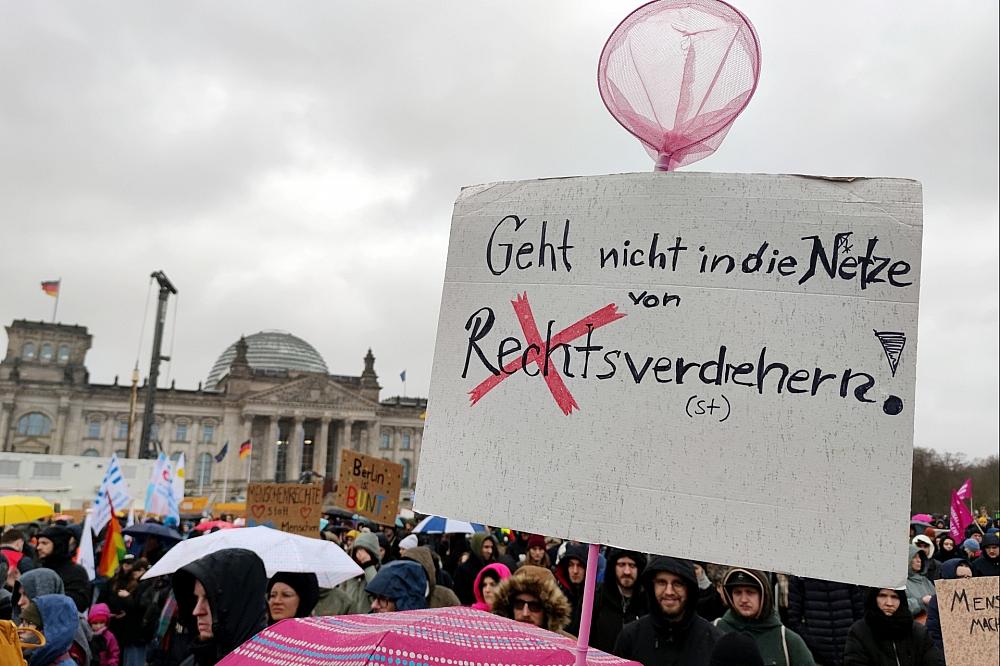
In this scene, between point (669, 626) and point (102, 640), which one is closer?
point (669, 626)

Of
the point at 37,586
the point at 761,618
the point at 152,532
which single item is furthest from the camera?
the point at 152,532

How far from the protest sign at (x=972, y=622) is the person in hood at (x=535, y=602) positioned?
5.29 ft

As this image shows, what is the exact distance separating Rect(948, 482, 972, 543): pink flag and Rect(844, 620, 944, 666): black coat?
10.2 metres

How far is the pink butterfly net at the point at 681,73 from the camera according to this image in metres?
1.85

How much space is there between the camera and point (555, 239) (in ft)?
6.21

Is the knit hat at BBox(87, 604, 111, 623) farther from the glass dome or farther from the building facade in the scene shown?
the glass dome

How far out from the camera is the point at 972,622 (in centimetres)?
224

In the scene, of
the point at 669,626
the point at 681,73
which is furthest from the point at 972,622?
the point at 681,73

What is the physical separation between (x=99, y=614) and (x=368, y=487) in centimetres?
397

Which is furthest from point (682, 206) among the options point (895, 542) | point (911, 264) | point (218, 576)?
point (218, 576)

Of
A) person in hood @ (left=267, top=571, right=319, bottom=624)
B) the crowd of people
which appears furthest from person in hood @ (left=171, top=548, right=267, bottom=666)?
person in hood @ (left=267, top=571, right=319, bottom=624)

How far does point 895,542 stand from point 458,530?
9.39 metres

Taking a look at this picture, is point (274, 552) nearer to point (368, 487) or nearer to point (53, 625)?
point (53, 625)

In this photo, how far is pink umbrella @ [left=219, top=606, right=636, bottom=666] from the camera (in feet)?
6.53
